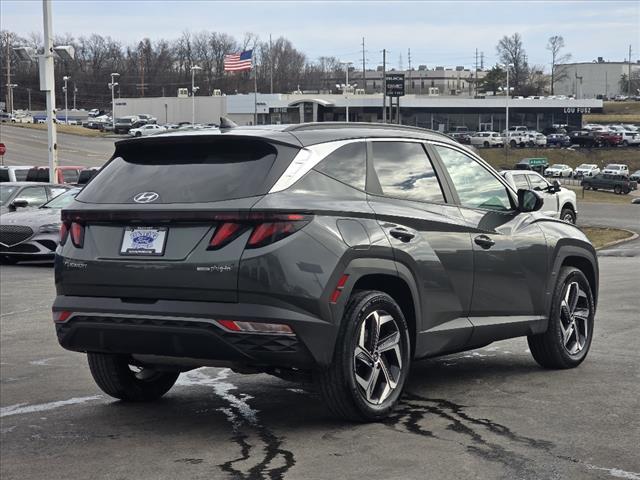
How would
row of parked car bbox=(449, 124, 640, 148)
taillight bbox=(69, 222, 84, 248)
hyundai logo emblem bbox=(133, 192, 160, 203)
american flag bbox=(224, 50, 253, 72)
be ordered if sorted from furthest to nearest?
row of parked car bbox=(449, 124, 640, 148) < american flag bbox=(224, 50, 253, 72) < taillight bbox=(69, 222, 84, 248) < hyundai logo emblem bbox=(133, 192, 160, 203)

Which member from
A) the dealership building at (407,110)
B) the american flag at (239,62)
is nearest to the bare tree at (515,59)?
the dealership building at (407,110)

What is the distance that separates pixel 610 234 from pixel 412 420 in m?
28.0

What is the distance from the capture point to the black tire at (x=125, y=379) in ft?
21.2

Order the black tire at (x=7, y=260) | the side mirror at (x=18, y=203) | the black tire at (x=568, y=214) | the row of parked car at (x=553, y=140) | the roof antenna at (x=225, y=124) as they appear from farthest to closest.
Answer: the row of parked car at (x=553, y=140) → the black tire at (x=568, y=214) → the side mirror at (x=18, y=203) → the black tire at (x=7, y=260) → the roof antenna at (x=225, y=124)

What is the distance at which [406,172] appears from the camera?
254 inches

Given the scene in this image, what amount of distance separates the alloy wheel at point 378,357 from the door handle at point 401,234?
0.48m

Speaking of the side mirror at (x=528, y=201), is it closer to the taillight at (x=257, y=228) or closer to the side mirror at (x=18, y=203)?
the taillight at (x=257, y=228)

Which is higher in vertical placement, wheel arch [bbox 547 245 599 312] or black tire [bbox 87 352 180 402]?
wheel arch [bbox 547 245 599 312]

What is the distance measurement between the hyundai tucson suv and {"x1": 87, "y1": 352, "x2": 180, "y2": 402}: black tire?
0.01 meters

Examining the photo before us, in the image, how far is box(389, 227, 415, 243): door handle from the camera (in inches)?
235

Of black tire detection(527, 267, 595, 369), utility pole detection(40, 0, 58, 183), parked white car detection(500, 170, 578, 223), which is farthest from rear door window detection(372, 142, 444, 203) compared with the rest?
utility pole detection(40, 0, 58, 183)

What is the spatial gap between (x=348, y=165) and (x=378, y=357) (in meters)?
1.19

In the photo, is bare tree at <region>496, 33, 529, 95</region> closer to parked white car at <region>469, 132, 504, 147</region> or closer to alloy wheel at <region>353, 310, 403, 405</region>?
parked white car at <region>469, 132, 504, 147</region>

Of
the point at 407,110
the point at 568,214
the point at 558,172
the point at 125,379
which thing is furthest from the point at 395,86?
the point at 125,379
